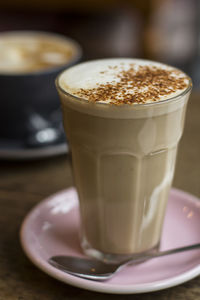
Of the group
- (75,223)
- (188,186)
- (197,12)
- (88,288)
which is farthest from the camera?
(197,12)

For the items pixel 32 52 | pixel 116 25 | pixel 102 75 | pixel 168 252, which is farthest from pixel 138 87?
pixel 116 25

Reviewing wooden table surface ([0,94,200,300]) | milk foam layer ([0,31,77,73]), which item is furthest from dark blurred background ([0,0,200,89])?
wooden table surface ([0,94,200,300])

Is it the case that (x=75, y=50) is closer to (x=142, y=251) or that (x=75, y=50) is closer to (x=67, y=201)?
(x=67, y=201)

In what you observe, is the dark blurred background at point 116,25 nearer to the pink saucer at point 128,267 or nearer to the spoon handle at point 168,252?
the pink saucer at point 128,267

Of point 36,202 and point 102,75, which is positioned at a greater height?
point 102,75

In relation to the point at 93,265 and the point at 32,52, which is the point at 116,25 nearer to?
the point at 32,52

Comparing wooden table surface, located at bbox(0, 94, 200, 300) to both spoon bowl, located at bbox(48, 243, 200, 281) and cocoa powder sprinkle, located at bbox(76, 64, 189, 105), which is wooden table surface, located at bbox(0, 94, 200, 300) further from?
cocoa powder sprinkle, located at bbox(76, 64, 189, 105)

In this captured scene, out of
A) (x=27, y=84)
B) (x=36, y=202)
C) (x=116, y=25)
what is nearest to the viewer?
(x=36, y=202)

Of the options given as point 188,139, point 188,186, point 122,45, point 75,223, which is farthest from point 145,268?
point 122,45
